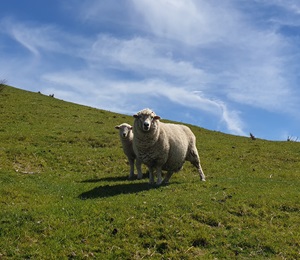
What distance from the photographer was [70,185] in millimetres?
16859

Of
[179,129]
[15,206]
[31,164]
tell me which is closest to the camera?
[15,206]

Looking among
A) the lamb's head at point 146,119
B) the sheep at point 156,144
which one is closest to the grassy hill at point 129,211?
the sheep at point 156,144

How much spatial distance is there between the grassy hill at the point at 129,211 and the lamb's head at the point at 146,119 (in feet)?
8.19

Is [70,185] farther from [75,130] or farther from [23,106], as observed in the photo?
[23,106]

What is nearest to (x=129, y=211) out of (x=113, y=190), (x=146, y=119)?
(x=113, y=190)

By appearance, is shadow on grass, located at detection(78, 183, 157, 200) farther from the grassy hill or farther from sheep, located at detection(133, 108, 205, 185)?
sheep, located at detection(133, 108, 205, 185)

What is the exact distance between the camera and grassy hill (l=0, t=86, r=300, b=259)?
10141 mm

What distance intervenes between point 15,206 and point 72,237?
339 cm

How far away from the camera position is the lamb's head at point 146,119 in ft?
50.2

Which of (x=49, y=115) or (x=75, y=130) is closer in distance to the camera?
(x=75, y=130)

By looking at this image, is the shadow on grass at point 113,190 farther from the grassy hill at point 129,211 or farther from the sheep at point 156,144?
the sheep at point 156,144

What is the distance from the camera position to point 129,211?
12.0m

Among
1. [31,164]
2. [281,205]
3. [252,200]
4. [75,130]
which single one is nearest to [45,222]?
[252,200]

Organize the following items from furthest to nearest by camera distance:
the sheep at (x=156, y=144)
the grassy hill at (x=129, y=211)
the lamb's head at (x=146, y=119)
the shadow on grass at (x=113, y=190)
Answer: the sheep at (x=156, y=144) → the lamb's head at (x=146, y=119) → the shadow on grass at (x=113, y=190) → the grassy hill at (x=129, y=211)
